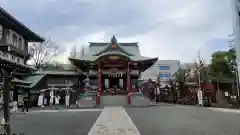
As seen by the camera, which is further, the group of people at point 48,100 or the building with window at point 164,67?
the building with window at point 164,67

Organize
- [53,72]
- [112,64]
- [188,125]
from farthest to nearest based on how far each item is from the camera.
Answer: [53,72] < [112,64] < [188,125]

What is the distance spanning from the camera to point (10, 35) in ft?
95.8

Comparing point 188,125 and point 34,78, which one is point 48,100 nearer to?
point 34,78

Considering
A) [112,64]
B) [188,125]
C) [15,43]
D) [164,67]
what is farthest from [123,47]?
[164,67]

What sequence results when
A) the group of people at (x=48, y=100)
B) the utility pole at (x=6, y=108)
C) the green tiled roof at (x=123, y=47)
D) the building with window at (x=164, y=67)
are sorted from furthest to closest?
1. the building with window at (x=164, y=67)
2. the green tiled roof at (x=123, y=47)
3. the group of people at (x=48, y=100)
4. the utility pole at (x=6, y=108)

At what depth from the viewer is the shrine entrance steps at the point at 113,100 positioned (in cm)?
3303

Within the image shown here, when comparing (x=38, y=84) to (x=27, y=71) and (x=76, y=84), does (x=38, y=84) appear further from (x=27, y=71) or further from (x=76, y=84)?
(x=76, y=84)

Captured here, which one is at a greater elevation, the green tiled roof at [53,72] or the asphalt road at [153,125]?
the green tiled roof at [53,72]

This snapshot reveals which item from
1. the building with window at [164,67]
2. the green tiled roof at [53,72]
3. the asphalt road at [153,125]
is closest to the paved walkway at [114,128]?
the asphalt road at [153,125]

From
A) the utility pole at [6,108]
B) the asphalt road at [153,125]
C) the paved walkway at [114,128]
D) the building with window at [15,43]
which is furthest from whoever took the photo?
the building with window at [15,43]

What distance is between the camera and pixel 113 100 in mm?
33469

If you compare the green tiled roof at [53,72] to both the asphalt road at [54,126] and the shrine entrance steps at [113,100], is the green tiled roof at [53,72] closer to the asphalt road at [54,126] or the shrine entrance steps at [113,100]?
the shrine entrance steps at [113,100]

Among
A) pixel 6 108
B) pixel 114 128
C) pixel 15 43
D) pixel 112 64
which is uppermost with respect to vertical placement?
pixel 15 43

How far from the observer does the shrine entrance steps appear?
33031 mm
